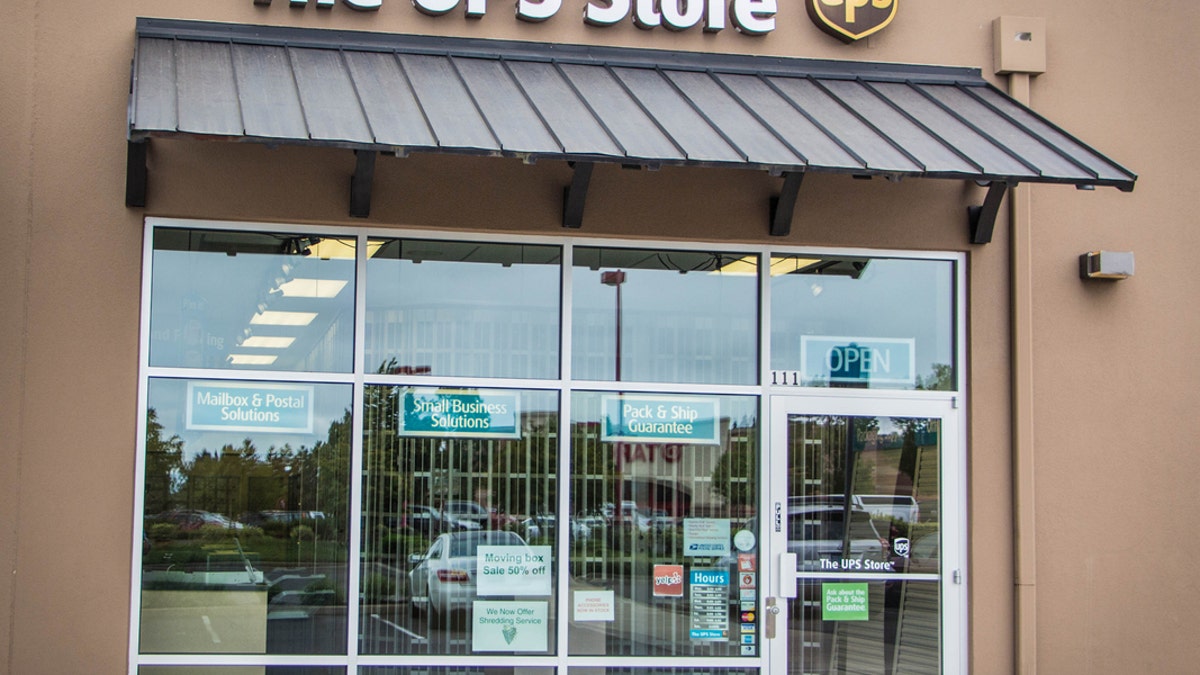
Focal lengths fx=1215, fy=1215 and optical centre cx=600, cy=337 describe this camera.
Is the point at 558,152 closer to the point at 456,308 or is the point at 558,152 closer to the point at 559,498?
the point at 456,308

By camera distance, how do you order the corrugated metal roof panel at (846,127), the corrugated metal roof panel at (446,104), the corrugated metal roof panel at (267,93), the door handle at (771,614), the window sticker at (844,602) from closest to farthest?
1. the corrugated metal roof panel at (267,93)
2. the corrugated metal roof panel at (446,104)
3. the corrugated metal roof panel at (846,127)
4. the door handle at (771,614)
5. the window sticker at (844,602)

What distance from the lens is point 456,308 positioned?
26.7 ft

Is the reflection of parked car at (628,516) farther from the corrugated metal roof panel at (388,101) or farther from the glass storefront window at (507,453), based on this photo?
the corrugated metal roof panel at (388,101)

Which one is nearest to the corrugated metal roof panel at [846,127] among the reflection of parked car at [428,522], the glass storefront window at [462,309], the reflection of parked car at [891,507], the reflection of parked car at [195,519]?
the glass storefront window at [462,309]

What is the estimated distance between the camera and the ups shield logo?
8.65 metres

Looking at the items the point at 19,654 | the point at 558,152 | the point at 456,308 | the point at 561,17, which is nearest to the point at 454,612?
the point at 456,308

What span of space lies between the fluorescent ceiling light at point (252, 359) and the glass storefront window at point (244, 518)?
0.14 metres

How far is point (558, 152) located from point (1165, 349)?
187 inches

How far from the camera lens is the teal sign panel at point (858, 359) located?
27.8 feet

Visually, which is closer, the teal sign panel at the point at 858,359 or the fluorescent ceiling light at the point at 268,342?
the fluorescent ceiling light at the point at 268,342

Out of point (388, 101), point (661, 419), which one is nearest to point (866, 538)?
point (661, 419)

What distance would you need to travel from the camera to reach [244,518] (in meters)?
7.73

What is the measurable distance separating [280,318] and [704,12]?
143 inches

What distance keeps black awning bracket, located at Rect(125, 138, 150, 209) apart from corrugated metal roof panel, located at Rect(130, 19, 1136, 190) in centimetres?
52
